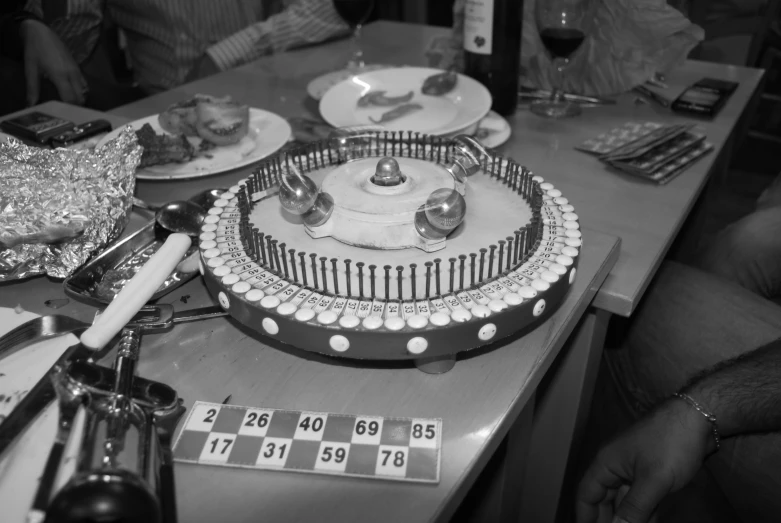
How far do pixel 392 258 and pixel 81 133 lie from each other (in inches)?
28.5

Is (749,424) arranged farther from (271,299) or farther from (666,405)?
(271,299)

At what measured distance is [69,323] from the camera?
571 millimetres

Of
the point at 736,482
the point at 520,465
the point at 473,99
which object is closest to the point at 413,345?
the point at 520,465

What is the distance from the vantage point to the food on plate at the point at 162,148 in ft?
2.98

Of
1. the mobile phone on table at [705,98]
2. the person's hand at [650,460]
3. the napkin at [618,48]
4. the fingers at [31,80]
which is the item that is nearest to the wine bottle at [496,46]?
the napkin at [618,48]

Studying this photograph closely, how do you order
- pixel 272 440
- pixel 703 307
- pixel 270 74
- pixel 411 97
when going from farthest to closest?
pixel 270 74
pixel 411 97
pixel 703 307
pixel 272 440

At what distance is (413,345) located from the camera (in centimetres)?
49

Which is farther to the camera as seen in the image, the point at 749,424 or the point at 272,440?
the point at 749,424

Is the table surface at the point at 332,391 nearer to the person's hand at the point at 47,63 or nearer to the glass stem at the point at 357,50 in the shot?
the glass stem at the point at 357,50

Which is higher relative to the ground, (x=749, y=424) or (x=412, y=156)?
(x=412, y=156)

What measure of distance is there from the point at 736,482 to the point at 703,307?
0.30 metres

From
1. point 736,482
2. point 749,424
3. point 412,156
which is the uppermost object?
point 412,156

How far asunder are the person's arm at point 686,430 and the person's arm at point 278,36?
1364 mm

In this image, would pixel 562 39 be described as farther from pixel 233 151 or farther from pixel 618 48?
pixel 233 151
